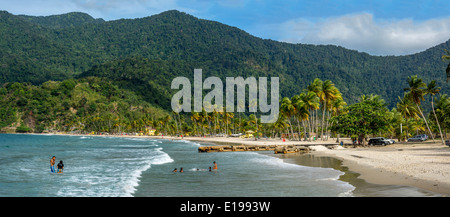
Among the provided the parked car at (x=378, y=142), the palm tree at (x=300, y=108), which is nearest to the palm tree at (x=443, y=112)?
the parked car at (x=378, y=142)

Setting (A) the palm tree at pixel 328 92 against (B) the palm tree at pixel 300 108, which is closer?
(A) the palm tree at pixel 328 92

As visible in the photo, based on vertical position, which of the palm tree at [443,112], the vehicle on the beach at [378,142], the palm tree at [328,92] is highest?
the palm tree at [328,92]

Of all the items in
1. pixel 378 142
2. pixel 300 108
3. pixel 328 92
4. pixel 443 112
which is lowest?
pixel 378 142

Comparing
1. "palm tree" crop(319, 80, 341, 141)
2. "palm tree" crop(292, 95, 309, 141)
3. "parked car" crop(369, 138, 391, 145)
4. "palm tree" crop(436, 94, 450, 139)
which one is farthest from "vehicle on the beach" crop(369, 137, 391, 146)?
"palm tree" crop(292, 95, 309, 141)

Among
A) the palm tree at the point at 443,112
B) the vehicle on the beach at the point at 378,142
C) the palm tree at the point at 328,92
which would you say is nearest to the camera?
the vehicle on the beach at the point at 378,142

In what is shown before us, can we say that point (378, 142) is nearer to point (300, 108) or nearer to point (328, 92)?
point (328, 92)

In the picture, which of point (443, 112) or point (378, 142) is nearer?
point (378, 142)

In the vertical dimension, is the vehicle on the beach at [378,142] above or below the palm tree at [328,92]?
below

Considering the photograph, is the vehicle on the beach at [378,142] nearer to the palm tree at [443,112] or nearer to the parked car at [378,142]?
the parked car at [378,142]

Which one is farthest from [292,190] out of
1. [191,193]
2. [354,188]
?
[191,193]

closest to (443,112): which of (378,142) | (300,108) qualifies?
(378,142)

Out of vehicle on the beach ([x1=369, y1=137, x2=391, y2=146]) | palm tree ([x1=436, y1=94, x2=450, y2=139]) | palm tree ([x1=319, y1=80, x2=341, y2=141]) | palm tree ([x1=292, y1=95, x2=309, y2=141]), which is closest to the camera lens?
vehicle on the beach ([x1=369, y1=137, x2=391, y2=146])

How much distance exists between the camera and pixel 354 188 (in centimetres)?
1881

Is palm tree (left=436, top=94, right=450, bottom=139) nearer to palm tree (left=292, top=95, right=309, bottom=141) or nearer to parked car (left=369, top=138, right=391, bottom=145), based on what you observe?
parked car (left=369, top=138, right=391, bottom=145)
